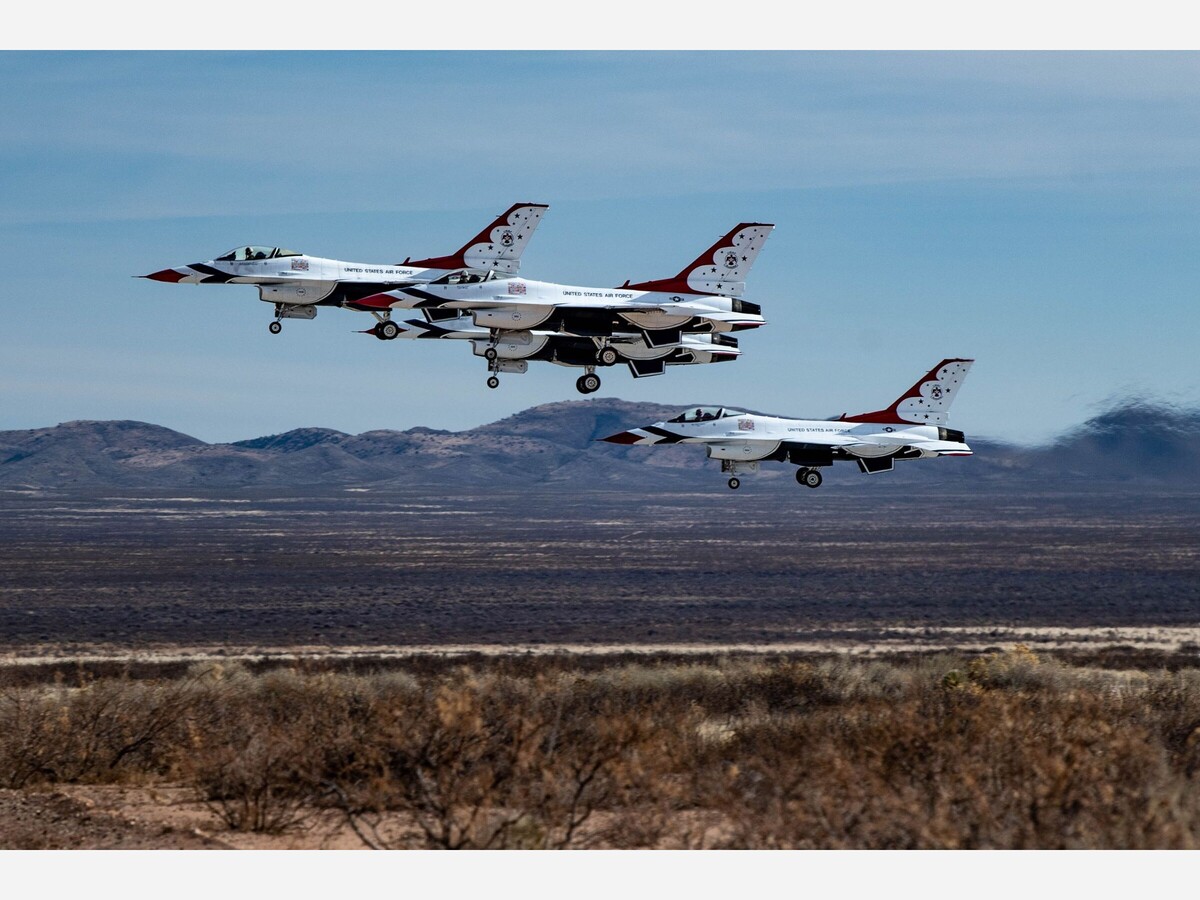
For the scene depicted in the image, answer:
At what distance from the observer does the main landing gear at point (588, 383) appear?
3838 centimetres

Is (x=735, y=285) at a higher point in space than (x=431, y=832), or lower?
higher

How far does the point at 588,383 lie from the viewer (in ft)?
128

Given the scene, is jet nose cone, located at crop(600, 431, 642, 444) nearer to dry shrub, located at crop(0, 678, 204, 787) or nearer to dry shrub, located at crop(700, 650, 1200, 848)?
dry shrub, located at crop(0, 678, 204, 787)

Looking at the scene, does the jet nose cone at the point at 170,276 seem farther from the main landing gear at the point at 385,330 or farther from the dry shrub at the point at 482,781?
the dry shrub at the point at 482,781

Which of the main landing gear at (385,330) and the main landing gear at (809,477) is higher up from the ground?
the main landing gear at (385,330)

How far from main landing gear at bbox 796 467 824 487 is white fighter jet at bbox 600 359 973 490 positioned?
44mm

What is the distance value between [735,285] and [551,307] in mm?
5869

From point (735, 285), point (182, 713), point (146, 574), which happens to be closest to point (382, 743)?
point (182, 713)

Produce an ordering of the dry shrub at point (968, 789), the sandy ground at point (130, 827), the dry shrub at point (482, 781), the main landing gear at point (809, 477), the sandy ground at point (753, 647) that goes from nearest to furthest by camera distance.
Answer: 1. the dry shrub at point (968, 789)
2. the dry shrub at point (482, 781)
3. the sandy ground at point (130, 827)
4. the main landing gear at point (809, 477)
5. the sandy ground at point (753, 647)

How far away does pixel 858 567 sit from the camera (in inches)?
5049

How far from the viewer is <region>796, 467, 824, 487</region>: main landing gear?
3772 cm

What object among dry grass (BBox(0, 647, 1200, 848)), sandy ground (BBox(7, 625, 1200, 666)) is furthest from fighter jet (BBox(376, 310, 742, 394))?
sandy ground (BBox(7, 625, 1200, 666))

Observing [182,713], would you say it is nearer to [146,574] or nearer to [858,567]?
[146,574]

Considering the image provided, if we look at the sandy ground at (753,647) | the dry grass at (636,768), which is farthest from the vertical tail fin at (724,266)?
the sandy ground at (753,647)
